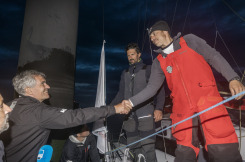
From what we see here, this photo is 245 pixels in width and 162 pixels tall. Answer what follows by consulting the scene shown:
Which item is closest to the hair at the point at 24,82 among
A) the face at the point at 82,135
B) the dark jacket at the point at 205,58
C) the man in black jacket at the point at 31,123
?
the man in black jacket at the point at 31,123

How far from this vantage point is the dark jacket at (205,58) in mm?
1778

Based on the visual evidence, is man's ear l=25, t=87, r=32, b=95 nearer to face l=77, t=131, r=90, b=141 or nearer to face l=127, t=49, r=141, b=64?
face l=127, t=49, r=141, b=64

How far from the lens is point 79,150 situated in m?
4.37

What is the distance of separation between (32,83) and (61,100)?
1.14 metres

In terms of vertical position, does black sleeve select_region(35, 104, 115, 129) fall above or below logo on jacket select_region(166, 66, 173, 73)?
below

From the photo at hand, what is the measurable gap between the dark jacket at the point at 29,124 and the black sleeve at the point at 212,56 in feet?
5.75

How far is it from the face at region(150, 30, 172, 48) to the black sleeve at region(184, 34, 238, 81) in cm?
29

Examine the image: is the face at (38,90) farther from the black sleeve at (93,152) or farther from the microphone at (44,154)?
the black sleeve at (93,152)

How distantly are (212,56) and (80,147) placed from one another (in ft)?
13.3

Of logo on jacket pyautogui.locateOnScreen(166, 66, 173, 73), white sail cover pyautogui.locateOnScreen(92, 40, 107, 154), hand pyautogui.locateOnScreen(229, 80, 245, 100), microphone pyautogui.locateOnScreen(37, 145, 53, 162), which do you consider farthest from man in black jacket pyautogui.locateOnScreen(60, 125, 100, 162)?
hand pyautogui.locateOnScreen(229, 80, 245, 100)

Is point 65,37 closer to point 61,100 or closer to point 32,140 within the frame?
point 61,100

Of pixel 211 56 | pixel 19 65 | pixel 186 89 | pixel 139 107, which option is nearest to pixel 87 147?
pixel 139 107

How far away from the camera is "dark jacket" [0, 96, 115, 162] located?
71.8 inches

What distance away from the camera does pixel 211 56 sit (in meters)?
1.96
